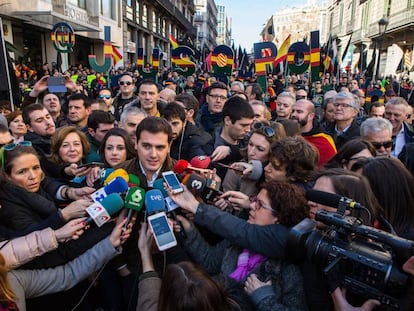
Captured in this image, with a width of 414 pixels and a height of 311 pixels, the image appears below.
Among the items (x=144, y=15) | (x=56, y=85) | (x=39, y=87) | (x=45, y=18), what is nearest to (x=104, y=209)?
(x=56, y=85)

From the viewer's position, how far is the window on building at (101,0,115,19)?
22.6 metres

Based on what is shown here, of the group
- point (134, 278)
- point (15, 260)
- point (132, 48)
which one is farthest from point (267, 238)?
point (132, 48)

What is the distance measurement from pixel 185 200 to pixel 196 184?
11cm

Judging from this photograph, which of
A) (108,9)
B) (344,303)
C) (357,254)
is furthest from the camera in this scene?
(108,9)

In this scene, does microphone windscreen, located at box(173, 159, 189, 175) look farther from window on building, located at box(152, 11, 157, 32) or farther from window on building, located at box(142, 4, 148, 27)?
window on building, located at box(152, 11, 157, 32)

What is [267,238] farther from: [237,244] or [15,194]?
[15,194]

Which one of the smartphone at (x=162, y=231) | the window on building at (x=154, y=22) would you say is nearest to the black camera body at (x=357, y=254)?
the smartphone at (x=162, y=231)

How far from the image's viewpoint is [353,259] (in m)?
1.27

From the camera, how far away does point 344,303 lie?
1.41 m

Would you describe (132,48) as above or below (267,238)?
above

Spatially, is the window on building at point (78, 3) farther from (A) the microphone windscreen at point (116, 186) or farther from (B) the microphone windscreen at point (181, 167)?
(A) the microphone windscreen at point (116, 186)

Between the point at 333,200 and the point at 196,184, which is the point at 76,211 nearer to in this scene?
the point at 196,184

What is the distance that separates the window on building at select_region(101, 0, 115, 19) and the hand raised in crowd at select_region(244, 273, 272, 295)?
23.8m

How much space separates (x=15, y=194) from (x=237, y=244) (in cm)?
143
